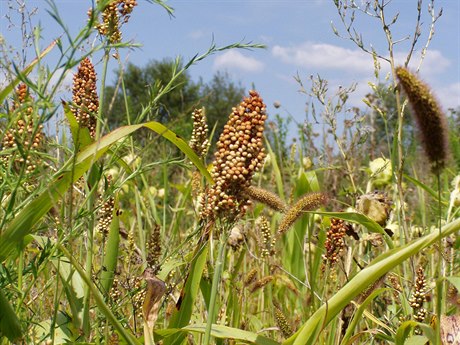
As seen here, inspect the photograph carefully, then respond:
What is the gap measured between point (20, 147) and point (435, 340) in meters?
0.91

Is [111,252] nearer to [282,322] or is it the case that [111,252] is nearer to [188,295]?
[188,295]

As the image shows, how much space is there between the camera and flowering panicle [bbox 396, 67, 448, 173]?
1.32 m

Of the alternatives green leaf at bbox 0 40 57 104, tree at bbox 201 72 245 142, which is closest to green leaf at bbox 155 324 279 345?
green leaf at bbox 0 40 57 104

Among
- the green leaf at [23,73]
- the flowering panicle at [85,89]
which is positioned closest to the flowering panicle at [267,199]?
the flowering panicle at [85,89]

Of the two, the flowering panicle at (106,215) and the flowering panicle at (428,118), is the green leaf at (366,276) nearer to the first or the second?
the flowering panicle at (428,118)

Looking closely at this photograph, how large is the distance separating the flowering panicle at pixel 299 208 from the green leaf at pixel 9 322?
2.19ft

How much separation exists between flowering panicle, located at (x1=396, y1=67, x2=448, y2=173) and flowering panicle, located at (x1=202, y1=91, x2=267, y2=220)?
0.95 ft

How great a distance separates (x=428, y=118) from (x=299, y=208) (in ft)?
1.51

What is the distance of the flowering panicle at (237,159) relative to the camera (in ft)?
4.36

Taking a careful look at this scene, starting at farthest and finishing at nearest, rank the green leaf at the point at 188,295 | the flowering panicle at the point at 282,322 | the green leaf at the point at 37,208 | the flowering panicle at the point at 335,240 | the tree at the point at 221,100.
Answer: the tree at the point at 221,100
the flowering panicle at the point at 335,240
the flowering panicle at the point at 282,322
the green leaf at the point at 188,295
the green leaf at the point at 37,208

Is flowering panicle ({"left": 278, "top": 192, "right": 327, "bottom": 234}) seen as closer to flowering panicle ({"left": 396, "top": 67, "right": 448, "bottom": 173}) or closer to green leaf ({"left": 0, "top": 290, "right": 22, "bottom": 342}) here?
flowering panicle ({"left": 396, "top": 67, "right": 448, "bottom": 173})

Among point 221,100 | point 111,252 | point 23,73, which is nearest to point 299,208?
point 111,252

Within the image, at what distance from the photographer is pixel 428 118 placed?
1.34 m

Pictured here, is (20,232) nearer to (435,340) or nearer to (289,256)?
(435,340)
